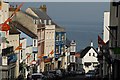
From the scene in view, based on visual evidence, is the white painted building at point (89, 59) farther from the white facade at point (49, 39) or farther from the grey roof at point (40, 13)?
the white facade at point (49, 39)

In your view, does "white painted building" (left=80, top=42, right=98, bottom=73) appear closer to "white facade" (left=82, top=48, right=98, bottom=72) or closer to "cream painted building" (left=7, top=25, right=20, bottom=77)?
"white facade" (left=82, top=48, right=98, bottom=72)

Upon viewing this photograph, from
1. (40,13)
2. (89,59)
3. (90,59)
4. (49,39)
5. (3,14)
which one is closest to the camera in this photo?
(3,14)

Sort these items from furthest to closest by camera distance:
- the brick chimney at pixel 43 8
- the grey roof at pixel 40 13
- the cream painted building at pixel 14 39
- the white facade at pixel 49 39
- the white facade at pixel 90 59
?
1. the white facade at pixel 90 59
2. the brick chimney at pixel 43 8
3. the grey roof at pixel 40 13
4. the white facade at pixel 49 39
5. the cream painted building at pixel 14 39

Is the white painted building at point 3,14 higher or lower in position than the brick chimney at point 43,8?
lower

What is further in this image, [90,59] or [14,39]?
[90,59]

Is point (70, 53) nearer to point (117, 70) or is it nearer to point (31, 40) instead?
point (31, 40)

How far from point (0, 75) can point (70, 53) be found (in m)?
65.9

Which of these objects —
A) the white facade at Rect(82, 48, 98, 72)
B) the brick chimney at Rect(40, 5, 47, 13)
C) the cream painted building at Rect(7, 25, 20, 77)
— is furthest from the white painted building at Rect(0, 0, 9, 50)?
the white facade at Rect(82, 48, 98, 72)

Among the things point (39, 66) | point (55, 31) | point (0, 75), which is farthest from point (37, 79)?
point (55, 31)

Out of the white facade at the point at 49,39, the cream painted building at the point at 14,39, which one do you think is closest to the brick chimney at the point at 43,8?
the white facade at the point at 49,39

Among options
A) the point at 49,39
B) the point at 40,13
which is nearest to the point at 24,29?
the point at 49,39

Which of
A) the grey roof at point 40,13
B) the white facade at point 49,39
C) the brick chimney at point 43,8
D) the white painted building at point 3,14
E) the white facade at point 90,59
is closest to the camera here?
the white painted building at point 3,14

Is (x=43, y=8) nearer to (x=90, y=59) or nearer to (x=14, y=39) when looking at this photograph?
(x=90, y=59)

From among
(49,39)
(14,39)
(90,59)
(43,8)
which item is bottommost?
(90,59)
